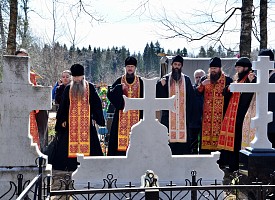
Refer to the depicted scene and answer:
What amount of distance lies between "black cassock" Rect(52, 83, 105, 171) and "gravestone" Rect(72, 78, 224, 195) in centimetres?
226

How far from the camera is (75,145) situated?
8.05m

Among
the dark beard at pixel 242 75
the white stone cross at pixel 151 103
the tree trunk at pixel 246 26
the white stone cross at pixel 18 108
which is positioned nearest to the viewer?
the white stone cross at pixel 18 108

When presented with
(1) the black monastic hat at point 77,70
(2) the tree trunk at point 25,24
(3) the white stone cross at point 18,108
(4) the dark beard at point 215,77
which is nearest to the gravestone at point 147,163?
(3) the white stone cross at point 18,108

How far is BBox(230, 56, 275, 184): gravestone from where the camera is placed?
21.3ft

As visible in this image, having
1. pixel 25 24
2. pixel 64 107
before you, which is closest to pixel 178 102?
pixel 64 107

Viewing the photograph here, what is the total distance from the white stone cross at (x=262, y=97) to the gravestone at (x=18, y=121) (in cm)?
292

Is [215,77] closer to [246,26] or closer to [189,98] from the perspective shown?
[189,98]

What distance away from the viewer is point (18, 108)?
572 cm

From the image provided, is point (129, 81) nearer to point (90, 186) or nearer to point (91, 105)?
point (91, 105)

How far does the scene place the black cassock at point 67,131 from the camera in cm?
802

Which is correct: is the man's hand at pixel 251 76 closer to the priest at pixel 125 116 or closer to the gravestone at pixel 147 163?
the priest at pixel 125 116

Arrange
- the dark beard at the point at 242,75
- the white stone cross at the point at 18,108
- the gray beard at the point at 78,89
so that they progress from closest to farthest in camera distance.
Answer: the white stone cross at the point at 18,108
the dark beard at the point at 242,75
the gray beard at the point at 78,89

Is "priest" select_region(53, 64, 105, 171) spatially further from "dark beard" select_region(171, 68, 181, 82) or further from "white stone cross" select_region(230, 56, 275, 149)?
"white stone cross" select_region(230, 56, 275, 149)

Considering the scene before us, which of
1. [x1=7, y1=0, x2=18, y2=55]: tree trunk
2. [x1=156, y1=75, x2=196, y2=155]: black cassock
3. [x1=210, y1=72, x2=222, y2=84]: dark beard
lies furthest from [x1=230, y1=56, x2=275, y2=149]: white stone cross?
[x1=7, y1=0, x2=18, y2=55]: tree trunk
